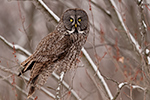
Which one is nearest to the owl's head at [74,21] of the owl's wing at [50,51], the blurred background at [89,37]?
the owl's wing at [50,51]

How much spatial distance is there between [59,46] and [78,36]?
0.50 metres

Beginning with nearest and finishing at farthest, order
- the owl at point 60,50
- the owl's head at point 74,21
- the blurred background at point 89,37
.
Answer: the owl at point 60,50, the owl's head at point 74,21, the blurred background at point 89,37

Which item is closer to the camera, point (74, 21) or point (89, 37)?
point (74, 21)

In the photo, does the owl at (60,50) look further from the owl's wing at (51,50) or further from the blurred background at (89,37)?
the blurred background at (89,37)

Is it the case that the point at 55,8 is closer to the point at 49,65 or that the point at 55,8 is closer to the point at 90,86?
the point at 90,86

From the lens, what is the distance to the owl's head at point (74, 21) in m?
4.95

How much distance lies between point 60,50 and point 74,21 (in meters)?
0.74

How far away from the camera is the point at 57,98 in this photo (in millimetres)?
3662

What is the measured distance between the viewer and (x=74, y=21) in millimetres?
5039

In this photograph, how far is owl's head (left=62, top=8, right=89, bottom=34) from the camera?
495cm

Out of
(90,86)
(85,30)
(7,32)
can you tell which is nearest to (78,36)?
(85,30)

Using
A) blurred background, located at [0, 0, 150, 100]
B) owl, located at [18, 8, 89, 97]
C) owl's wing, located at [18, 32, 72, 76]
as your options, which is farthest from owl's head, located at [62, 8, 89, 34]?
blurred background, located at [0, 0, 150, 100]

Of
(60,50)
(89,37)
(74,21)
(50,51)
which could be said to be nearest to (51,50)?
(50,51)

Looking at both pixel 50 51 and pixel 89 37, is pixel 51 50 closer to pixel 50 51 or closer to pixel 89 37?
pixel 50 51
